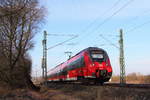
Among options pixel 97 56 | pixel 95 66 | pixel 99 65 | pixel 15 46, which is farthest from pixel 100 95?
pixel 15 46

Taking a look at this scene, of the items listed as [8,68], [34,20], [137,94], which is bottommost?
[137,94]

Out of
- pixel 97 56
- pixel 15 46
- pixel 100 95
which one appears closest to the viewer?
pixel 100 95

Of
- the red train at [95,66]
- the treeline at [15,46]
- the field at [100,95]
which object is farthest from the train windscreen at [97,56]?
the treeline at [15,46]

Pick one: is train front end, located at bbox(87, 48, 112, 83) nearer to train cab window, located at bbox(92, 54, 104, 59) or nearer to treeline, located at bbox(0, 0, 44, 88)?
train cab window, located at bbox(92, 54, 104, 59)

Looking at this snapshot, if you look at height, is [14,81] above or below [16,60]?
below

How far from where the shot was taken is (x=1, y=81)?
97.0 ft

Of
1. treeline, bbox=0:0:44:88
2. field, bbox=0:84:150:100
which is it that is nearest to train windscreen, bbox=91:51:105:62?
field, bbox=0:84:150:100

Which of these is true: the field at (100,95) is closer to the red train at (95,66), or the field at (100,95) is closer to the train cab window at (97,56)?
the red train at (95,66)

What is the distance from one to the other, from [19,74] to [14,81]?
99 centimetres

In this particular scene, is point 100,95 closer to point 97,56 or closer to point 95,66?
point 95,66

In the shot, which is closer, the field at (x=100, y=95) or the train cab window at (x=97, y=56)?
the field at (x=100, y=95)

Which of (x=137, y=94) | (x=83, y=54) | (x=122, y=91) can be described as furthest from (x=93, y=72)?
(x=137, y=94)

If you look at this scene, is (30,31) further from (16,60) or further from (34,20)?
(16,60)

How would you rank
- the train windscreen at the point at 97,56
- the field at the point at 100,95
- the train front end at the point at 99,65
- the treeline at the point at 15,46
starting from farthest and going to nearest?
1. the treeline at the point at 15,46
2. the train windscreen at the point at 97,56
3. the train front end at the point at 99,65
4. the field at the point at 100,95
